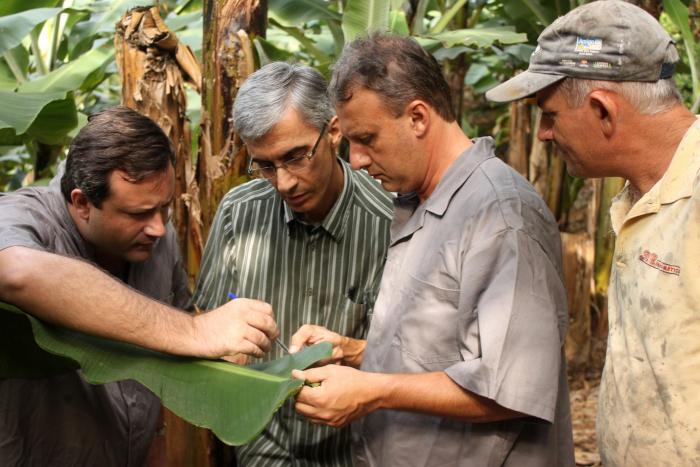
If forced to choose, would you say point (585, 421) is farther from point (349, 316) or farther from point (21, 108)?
point (21, 108)

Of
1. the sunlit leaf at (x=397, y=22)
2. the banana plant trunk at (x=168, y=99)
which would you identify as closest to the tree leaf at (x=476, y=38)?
the sunlit leaf at (x=397, y=22)

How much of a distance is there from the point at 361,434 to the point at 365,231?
28.1 inches

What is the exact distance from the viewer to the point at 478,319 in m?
2.08

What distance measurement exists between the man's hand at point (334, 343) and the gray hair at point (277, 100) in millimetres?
630

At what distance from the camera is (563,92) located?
2088mm

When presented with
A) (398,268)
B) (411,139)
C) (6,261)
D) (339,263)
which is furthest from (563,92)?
(6,261)

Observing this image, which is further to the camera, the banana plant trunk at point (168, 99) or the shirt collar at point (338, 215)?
the banana plant trunk at point (168, 99)

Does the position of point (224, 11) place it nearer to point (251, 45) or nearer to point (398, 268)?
point (251, 45)

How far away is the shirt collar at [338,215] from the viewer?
287cm

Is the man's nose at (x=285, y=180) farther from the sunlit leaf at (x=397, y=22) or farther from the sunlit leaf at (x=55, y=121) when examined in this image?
the sunlit leaf at (x=397, y=22)

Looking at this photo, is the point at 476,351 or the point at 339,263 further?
the point at 339,263

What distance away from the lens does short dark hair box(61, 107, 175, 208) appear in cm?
259

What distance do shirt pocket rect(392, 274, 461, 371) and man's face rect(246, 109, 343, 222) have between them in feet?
2.10

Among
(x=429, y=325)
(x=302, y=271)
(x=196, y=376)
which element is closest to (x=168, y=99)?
(x=302, y=271)
